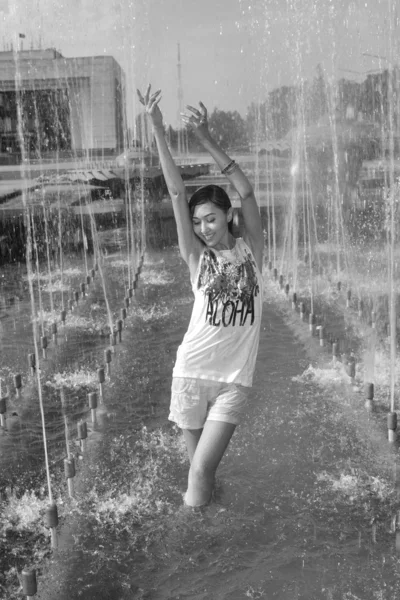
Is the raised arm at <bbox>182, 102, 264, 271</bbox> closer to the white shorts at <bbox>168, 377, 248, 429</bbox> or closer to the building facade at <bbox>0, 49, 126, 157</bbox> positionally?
the white shorts at <bbox>168, 377, 248, 429</bbox>

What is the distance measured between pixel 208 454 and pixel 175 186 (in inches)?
46.8

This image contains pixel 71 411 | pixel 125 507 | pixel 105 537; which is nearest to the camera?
pixel 105 537

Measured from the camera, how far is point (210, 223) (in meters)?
3.70

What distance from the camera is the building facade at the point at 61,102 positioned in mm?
40062

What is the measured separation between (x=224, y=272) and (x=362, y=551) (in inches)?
54.9

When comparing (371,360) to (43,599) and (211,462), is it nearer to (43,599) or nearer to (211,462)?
(211,462)

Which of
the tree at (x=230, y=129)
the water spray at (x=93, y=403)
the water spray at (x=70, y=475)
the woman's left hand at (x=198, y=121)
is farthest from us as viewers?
the tree at (x=230, y=129)

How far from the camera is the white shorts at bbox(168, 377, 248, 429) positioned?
3.66 m

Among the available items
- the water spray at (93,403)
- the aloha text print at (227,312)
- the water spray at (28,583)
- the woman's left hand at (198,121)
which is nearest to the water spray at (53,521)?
the water spray at (28,583)

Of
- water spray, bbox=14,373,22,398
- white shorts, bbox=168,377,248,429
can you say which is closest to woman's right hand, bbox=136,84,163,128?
white shorts, bbox=168,377,248,429

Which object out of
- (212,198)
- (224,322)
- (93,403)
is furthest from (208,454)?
(93,403)

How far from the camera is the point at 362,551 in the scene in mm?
3709

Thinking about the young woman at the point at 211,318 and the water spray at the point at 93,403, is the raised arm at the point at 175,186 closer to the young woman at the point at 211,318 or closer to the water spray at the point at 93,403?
the young woman at the point at 211,318

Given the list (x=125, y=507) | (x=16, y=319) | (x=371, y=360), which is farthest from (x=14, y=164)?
(x=125, y=507)
